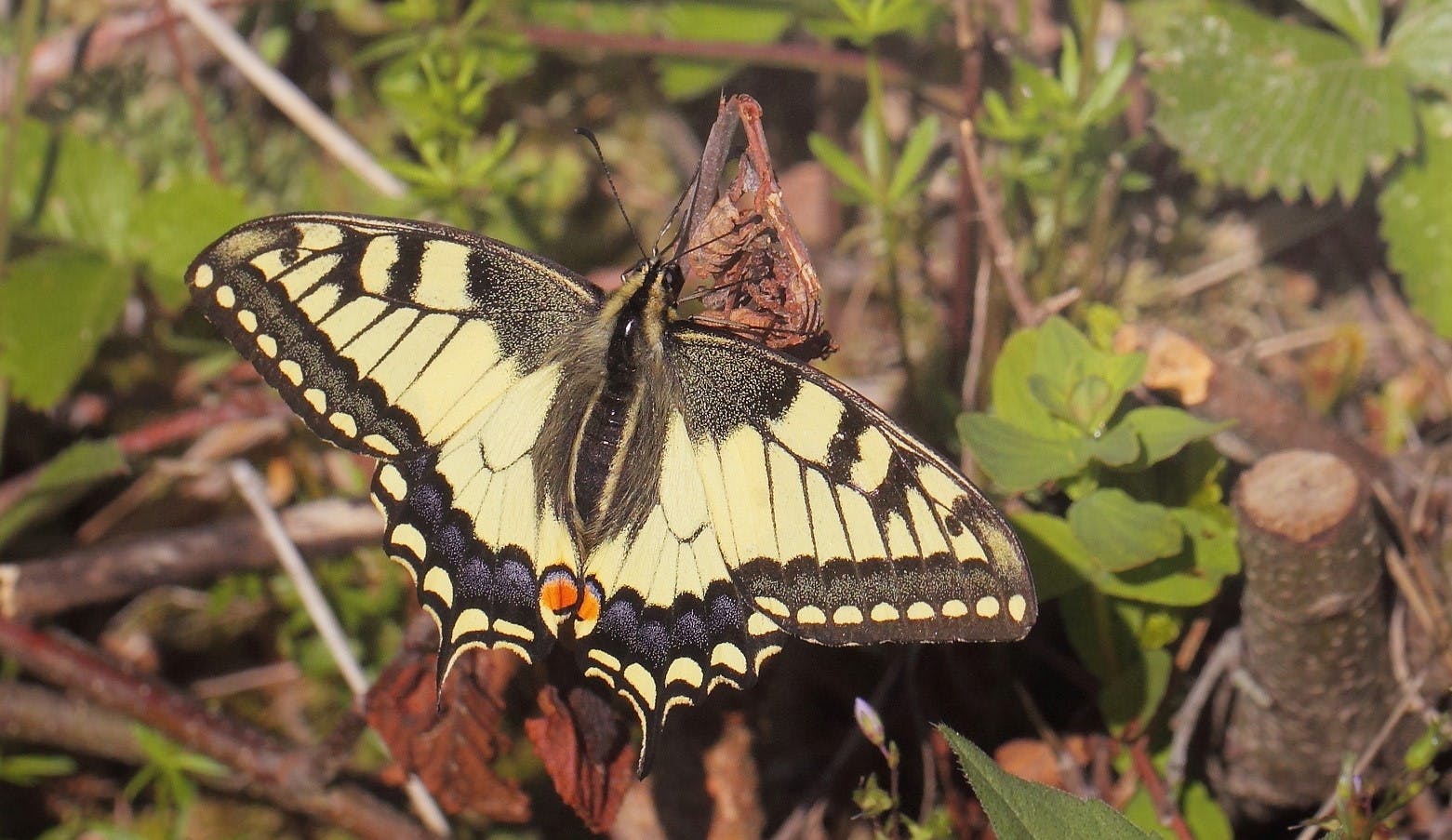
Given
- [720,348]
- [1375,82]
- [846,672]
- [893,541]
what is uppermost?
[1375,82]

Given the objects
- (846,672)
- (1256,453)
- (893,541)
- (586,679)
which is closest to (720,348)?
(893,541)

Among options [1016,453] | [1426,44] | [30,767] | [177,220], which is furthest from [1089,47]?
[30,767]

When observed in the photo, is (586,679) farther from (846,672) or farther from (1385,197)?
(1385,197)

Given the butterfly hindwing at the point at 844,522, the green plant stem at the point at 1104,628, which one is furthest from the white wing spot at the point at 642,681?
the green plant stem at the point at 1104,628

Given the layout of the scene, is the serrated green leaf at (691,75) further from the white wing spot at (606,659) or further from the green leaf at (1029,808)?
the green leaf at (1029,808)

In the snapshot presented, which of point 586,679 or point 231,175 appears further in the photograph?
point 231,175

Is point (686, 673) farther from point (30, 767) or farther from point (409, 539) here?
point (30, 767)

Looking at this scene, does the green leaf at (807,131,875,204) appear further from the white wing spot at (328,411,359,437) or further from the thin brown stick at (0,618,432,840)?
the thin brown stick at (0,618,432,840)
